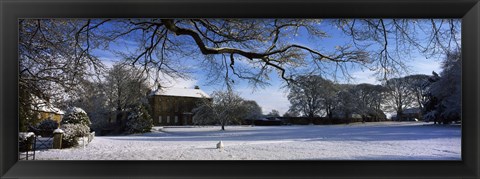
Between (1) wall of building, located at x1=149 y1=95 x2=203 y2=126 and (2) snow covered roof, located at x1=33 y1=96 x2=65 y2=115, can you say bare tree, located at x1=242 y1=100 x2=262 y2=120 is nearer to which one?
(1) wall of building, located at x1=149 y1=95 x2=203 y2=126

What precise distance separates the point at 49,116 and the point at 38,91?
328mm

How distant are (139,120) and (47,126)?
1.04 m

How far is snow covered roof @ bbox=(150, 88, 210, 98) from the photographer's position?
389cm

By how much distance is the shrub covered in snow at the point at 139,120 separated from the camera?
152 inches

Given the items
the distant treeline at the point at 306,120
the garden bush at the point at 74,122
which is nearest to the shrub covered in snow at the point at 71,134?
the garden bush at the point at 74,122

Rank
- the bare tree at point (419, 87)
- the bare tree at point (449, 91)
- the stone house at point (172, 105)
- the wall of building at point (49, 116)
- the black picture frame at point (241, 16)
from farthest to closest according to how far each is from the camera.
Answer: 1. the stone house at point (172, 105)
2. the wall of building at point (49, 116)
3. the bare tree at point (419, 87)
4. the bare tree at point (449, 91)
5. the black picture frame at point (241, 16)

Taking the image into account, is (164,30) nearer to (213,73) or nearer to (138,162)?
(213,73)

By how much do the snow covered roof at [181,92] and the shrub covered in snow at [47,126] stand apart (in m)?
1.17

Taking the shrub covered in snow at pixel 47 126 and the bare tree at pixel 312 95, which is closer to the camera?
the shrub covered in snow at pixel 47 126

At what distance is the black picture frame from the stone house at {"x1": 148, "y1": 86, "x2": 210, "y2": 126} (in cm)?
78

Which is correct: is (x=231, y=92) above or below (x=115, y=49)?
below

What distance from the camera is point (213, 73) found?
12.6 feet

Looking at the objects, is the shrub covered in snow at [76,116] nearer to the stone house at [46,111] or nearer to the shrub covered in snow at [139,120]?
the stone house at [46,111]
